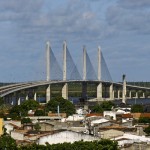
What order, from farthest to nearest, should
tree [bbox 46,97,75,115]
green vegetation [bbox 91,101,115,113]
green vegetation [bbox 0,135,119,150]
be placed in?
tree [bbox 46,97,75,115] < green vegetation [bbox 91,101,115,113] < green vegetation [bbox 0,135,119,150]

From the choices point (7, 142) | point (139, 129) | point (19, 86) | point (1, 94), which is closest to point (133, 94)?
point (19, 86)

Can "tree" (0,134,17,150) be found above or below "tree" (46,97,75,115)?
below

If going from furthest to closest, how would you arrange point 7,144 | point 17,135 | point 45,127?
point 45,127 < point 17,135 < point 7,144

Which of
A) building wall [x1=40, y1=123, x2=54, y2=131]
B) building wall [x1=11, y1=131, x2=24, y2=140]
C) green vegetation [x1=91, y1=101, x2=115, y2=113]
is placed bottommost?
building wall [x1=11, y1=131, x2=24, y2=140]

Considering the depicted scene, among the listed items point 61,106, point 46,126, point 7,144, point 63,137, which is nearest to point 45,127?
point 46,126

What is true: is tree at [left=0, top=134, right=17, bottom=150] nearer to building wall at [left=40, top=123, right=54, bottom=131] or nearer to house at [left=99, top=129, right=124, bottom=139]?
house at [left=99, top=129, right=124, bottom=139]

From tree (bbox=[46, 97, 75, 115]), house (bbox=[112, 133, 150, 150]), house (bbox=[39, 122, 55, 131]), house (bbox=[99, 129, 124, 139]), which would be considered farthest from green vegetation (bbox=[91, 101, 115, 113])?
house (bbox=[112, 133, 150, 150])

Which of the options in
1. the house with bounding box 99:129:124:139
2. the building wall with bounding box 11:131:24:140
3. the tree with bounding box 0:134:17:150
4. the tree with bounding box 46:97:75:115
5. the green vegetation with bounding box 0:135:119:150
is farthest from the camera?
the tree with bounding box 46:97:75:115

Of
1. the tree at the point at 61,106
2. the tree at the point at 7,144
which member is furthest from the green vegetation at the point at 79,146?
the tree at the point at 61,106

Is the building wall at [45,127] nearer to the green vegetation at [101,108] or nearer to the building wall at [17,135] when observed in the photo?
the building wall at [17,135]

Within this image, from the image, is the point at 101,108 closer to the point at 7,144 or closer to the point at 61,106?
the point at 61,106

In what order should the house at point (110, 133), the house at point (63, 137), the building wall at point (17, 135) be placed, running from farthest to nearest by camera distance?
the house at point (110, 133)
the building wall at point (17, 135)
the house at point (63, 137)
